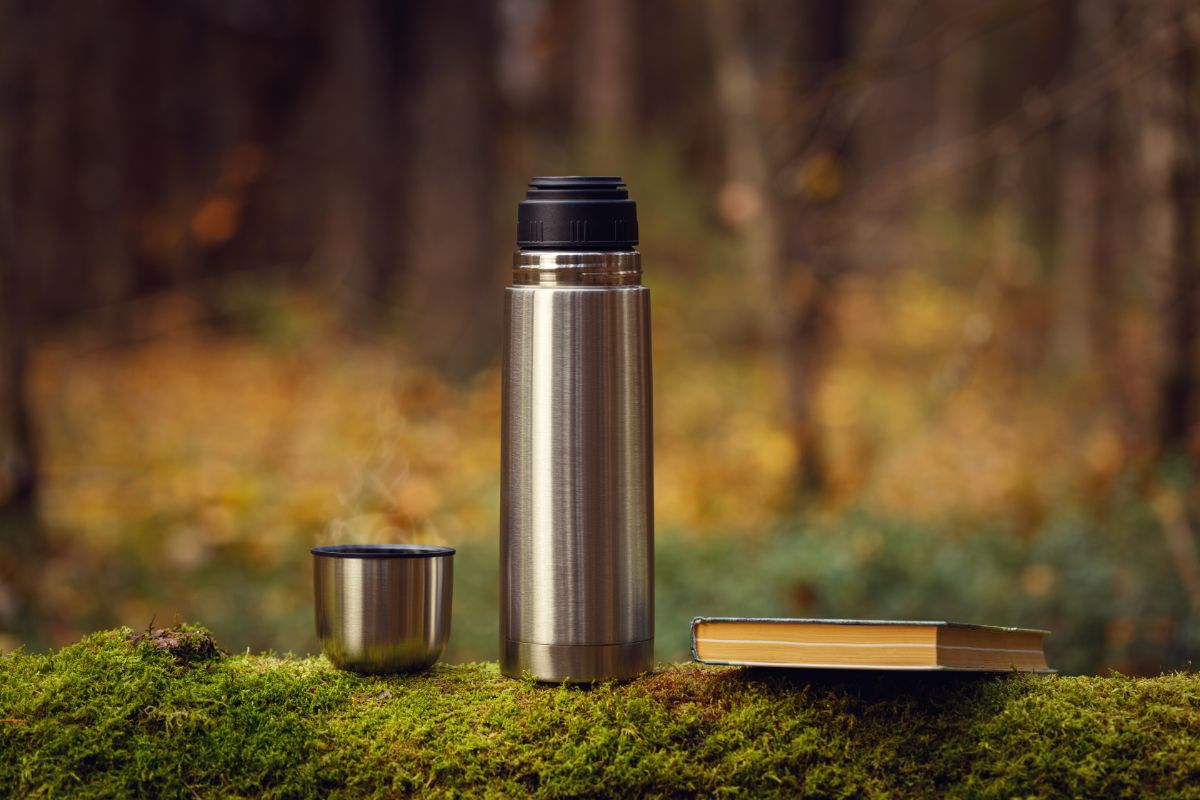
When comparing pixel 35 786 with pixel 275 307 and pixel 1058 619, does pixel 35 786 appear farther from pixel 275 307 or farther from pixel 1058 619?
pixel 275 307

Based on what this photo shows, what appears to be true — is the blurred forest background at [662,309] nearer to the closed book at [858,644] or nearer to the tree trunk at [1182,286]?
the tree trunk at [1182,286]

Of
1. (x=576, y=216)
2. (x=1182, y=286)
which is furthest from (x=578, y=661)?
(x=1182, y=286)

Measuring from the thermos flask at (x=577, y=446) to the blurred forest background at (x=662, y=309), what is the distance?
173 inches

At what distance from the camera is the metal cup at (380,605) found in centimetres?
240

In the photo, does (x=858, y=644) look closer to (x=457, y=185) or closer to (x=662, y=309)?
(x=457, y=185)

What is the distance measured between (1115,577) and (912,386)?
19.1ft

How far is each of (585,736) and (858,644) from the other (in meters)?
0.50

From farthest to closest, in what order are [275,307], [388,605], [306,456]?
[275,307], [306,456], [388,605]

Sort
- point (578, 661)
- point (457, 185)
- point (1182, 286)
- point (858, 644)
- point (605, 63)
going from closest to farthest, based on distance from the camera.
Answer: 1. point (858, 644)
2. point (578, 661)
3. point (1182, 286)
4. point (457, 185)
5. point (605, 63)

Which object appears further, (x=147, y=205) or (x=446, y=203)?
(x=147, y=205)

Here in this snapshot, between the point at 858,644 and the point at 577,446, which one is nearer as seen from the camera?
the point at 858,644

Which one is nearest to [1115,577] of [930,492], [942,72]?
[930,492]

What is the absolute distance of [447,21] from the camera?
13078 millimetres

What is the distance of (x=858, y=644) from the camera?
A: 86.6 inches
